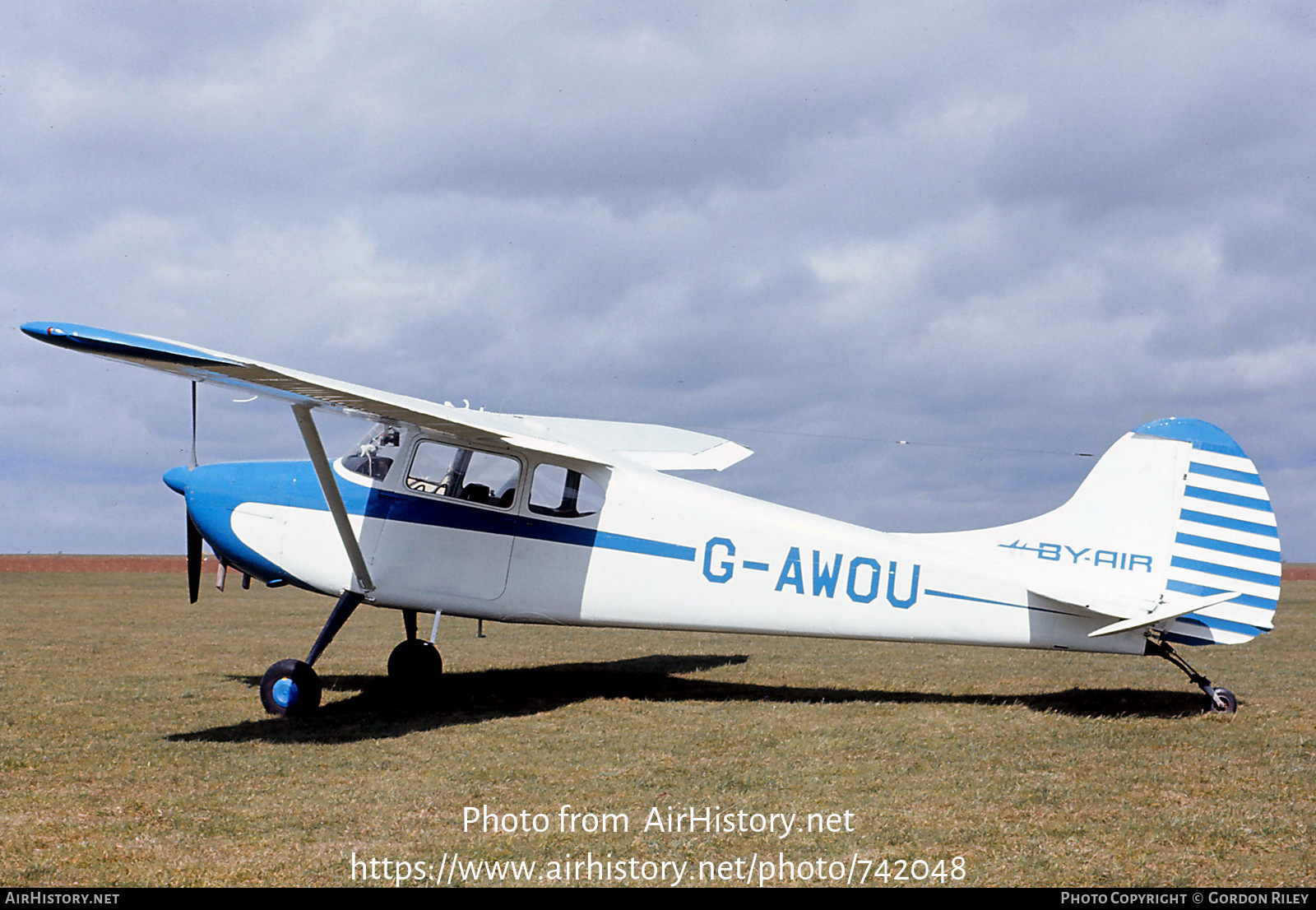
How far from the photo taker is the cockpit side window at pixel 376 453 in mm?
9038

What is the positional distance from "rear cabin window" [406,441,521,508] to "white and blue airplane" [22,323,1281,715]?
0.02 metres

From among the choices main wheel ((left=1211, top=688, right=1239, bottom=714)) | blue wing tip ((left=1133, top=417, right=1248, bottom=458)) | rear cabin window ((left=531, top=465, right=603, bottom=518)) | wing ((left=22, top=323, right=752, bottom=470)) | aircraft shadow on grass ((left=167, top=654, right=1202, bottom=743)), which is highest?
blue wing tip ((left=1133, top=417, right=1248, bottom=458))

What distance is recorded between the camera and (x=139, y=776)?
250 inches

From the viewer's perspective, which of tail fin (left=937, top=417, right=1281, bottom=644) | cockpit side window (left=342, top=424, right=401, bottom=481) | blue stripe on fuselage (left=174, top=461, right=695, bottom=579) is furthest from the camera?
cockpit side window (left=342, top=424, right=401, bottom=481)

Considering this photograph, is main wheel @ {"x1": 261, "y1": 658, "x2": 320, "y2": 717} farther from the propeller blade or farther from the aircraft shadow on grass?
the propeller blade

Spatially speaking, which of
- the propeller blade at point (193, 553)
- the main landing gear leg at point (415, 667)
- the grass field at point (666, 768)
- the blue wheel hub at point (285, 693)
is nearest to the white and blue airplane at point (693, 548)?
the blue wheel hub at point (285, 693)

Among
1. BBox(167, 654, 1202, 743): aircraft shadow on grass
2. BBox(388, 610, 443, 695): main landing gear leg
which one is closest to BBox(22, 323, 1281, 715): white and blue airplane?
BBox(167, 654, 1202, 743): aircraft shadow on grass

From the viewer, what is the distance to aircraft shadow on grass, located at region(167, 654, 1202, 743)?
7.98 metres

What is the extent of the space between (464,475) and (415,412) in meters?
1.15

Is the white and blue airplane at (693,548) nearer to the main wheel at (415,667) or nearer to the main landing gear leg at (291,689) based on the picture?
the main landing gear leg at (291,689)

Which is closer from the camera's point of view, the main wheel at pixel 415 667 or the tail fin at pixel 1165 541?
the tail fin at pixel 1165 541

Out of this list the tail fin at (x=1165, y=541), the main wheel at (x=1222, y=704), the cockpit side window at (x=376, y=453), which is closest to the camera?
the tail fin at (x=1165, y=541)

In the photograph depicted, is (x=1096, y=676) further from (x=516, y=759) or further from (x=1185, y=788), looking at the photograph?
(x=516, y=759)
